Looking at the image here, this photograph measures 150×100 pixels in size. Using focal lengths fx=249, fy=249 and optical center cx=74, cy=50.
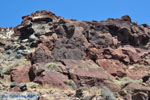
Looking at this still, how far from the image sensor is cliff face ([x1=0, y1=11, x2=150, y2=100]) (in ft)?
58.2

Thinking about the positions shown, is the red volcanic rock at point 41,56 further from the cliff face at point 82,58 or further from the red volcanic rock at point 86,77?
the red volcanic rock at point 86,77

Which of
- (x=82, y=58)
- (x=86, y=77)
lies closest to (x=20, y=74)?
(x=86, y=77)

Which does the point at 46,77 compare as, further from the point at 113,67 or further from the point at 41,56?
the point at 113,67

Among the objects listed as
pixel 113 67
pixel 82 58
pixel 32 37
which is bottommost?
pixel 113 67

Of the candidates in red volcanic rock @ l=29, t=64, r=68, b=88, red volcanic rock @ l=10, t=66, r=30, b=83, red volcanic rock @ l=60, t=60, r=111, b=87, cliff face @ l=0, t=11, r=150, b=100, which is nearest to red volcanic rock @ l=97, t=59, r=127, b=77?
cliff face @ l=0, t=11, r=150, b=100

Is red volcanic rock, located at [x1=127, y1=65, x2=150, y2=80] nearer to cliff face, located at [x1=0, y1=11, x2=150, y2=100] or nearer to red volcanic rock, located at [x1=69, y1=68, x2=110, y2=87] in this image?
cliff face, located at [x1=0, y1=11, x2=150, y2=100]

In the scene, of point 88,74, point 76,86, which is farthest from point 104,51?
point 76,86

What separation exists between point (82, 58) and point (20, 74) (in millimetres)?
6187

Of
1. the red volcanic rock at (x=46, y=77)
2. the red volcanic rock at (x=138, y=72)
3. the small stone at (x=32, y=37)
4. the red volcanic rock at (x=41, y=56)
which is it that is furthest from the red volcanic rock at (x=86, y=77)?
the small stone at (x=32, y=37)

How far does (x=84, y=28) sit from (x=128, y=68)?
671 centimetres

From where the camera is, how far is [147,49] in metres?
32.0

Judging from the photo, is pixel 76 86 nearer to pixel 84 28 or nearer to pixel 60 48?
pixel 60 48

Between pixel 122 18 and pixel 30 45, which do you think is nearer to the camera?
pixel 30 45

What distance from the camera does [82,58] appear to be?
23531mm
